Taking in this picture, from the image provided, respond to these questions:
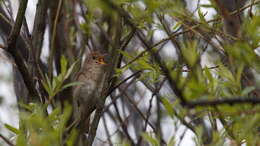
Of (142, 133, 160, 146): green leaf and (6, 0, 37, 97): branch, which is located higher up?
(6, 0, 37, 97): branch

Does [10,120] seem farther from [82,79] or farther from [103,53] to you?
[103,53]

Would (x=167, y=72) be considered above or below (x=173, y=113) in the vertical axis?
above

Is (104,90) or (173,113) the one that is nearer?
(173,113)

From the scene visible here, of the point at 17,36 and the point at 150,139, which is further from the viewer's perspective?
the point at 17,36

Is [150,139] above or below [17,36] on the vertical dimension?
below

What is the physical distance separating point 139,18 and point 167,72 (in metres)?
0.82

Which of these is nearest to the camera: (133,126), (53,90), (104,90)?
(53,90)

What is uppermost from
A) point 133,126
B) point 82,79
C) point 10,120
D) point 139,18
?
point 139,18

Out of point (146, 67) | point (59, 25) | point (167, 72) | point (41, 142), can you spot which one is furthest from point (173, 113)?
point (59, 25)

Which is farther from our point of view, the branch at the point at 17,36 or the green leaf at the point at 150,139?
the branch at the point at 17,36

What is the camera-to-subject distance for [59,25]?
11.6 feet

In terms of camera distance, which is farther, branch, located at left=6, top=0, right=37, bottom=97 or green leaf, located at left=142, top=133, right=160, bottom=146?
branch, located at left=6, top=0, right=37, bottom=97

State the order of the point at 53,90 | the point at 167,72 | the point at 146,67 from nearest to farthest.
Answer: the point at 167,72 < the point at 53,90 < the point at 146,67

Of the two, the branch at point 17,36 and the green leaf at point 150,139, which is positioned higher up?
the branch at point 17,36
